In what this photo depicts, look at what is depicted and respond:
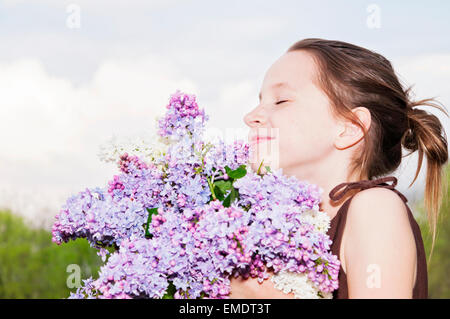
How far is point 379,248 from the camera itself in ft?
5.76

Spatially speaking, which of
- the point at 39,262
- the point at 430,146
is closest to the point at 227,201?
the point at 430,146

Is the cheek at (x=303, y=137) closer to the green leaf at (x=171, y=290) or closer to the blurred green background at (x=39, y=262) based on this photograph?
the green leaf at (x=171, y=290)

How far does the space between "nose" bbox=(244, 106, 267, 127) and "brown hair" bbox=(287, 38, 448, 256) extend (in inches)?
13.7

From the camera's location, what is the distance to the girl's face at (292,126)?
89.2 inches

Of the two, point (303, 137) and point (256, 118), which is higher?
point (256, 118)

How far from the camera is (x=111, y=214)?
1.97 meters

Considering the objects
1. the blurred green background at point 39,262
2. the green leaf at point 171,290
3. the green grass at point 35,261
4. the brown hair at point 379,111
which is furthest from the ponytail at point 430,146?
the green grass at point 35,261

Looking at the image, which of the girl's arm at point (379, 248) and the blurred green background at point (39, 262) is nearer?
the girl's arm at point (379, 248)

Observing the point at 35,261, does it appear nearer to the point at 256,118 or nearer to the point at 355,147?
the point at 256,118

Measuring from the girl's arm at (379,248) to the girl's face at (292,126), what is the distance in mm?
406

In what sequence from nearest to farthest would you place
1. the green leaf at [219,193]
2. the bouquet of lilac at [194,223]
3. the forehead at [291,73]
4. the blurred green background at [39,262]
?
the bouquet of lilac at [194,223]
the green leaf at [219,193]
the forehead at [291,73]
the blurred green background at [39,262]

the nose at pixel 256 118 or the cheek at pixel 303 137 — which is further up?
the nose at pixel 256 118

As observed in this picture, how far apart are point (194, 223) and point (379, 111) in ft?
4.18

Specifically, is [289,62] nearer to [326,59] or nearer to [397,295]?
[326,59]
